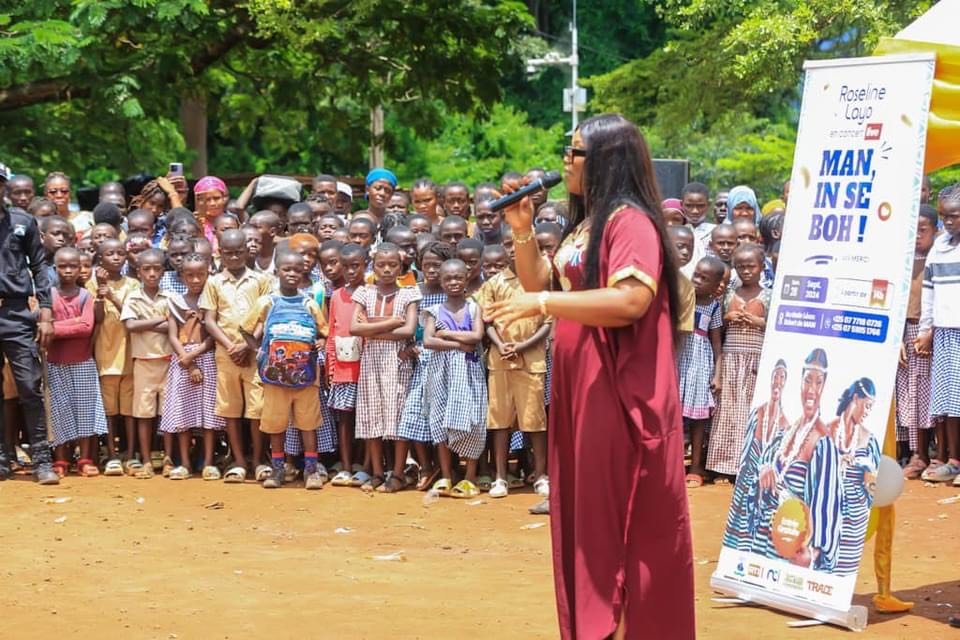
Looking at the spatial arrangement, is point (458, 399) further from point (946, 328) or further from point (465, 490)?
point (946, 328)

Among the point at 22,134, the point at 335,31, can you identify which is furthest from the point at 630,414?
the point at 22,134

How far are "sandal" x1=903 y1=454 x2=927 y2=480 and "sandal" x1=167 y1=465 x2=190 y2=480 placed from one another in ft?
16.0

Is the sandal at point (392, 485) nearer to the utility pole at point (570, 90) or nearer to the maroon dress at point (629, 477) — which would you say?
the maroon dress at point (629, 477)

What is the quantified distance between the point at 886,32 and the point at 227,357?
944 centimetres

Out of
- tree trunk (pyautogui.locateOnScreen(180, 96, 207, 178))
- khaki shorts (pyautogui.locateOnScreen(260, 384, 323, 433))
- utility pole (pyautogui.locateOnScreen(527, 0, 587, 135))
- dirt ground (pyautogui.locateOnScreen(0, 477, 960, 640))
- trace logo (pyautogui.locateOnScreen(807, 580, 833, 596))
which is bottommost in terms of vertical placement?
dirt ground (pyautogui.locateOnScreen(0, 477, 960, 640))

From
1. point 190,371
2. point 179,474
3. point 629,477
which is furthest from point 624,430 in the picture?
point 179,474

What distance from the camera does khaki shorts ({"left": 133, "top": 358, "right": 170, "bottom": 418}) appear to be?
33.6ft

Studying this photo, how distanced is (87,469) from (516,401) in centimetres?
309

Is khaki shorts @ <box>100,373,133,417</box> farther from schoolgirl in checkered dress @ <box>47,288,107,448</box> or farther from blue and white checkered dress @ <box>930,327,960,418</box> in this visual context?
blue and white checkered dress @ <box>930,327,960,418</box>

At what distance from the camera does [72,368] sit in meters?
10.2

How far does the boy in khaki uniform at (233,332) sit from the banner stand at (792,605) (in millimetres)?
4138

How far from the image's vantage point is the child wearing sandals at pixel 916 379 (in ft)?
32.4

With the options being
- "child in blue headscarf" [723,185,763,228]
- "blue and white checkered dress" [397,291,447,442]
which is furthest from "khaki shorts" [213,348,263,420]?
"child in blue headscarf" [723,185,763,228]

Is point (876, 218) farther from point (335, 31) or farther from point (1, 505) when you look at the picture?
point (335, 31)
